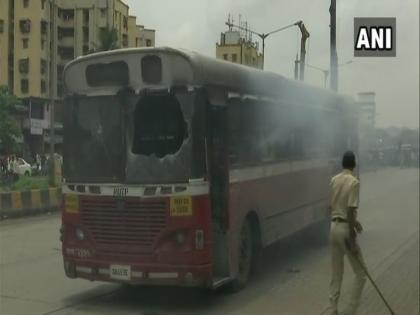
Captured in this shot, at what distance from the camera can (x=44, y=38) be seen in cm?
2753

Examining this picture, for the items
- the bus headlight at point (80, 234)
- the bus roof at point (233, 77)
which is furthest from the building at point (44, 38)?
the bus headlight at point (80, 234)

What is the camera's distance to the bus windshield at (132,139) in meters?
6.47

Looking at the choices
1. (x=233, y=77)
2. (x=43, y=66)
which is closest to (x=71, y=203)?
(x=233, y=77)

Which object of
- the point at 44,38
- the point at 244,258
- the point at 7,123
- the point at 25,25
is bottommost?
the point at 244,258

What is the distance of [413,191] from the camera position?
87.7 ft

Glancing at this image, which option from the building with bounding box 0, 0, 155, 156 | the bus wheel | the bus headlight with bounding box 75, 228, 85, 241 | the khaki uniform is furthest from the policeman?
the building with bounding box 0, 0, 155, 156

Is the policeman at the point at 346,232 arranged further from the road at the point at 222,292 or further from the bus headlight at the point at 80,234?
the bus headlight at the point at 80,234

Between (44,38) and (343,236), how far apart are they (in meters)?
23.7

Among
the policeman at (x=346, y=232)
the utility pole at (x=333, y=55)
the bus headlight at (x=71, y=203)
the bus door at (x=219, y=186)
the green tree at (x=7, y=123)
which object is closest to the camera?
the policeman at (x=346, y=232)

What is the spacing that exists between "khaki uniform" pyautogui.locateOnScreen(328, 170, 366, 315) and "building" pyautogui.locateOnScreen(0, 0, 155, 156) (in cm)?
477

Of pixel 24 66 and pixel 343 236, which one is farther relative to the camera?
pixel 24 66

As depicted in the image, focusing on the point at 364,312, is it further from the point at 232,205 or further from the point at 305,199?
the point at 305,199

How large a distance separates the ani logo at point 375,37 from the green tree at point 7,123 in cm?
1604

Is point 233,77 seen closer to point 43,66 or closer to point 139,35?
point 139,35
